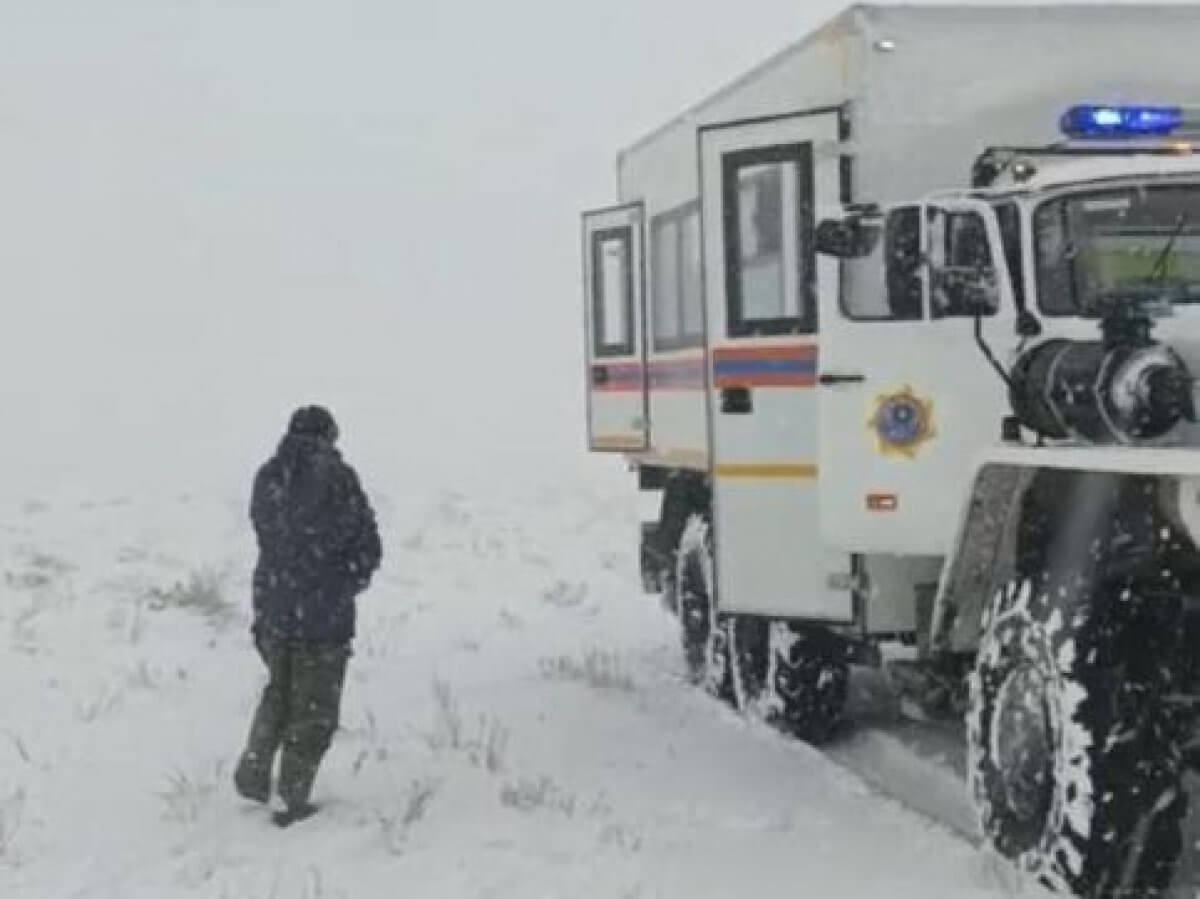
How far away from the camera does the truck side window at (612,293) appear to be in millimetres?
13203

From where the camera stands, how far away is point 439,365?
5178 centimetres

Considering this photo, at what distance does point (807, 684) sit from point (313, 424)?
3190 millimetres

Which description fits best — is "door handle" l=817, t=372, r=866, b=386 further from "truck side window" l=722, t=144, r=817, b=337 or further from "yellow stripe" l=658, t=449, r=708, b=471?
"yellow stripe" l=658, t=449, r=708, b=471

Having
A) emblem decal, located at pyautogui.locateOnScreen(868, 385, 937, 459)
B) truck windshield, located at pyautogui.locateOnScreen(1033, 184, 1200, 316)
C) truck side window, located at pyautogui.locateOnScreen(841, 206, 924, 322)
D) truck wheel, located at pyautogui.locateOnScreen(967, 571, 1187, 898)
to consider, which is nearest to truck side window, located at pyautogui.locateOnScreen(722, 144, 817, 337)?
truck side window, located at pyautogui.locateOnScreen(841, 206, 924, 322)

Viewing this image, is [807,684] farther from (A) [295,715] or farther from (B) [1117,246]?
(B) [1117,246]

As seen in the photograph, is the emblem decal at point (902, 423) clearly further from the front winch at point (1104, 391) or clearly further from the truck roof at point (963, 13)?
the truck roof at point (963, 13)

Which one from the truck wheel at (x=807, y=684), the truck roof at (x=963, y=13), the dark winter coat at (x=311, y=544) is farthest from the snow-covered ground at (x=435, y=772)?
the truck roof at (x=963, y=13)

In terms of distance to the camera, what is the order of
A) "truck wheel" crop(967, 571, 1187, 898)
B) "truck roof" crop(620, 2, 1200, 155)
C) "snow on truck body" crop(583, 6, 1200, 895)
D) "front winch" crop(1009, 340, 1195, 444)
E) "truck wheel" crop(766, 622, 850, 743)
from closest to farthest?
1. "truck wheel" crop(967, 571, 1187, 898)
2. "snow on truck body" crop(583, 6, 1200, 895)
3. "front winch" crop(1009, 340, 1195, 444)
4. "truck roof" crop(620, 2, 1200, 155)
5. "truck wheel" crop(766, 622, 850, 743)

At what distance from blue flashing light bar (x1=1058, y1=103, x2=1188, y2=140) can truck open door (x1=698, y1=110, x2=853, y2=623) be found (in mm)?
1106

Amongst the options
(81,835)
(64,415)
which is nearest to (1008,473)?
(81,835)

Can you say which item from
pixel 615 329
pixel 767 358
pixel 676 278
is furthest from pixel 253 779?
pixel 615 329

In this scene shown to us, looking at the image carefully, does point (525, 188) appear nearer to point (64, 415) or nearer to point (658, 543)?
point (64, 415)

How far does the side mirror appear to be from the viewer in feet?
26.7

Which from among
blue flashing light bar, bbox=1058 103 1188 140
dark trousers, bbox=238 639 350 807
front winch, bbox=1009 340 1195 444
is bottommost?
dark trousers, bbox=238 639 350 807
